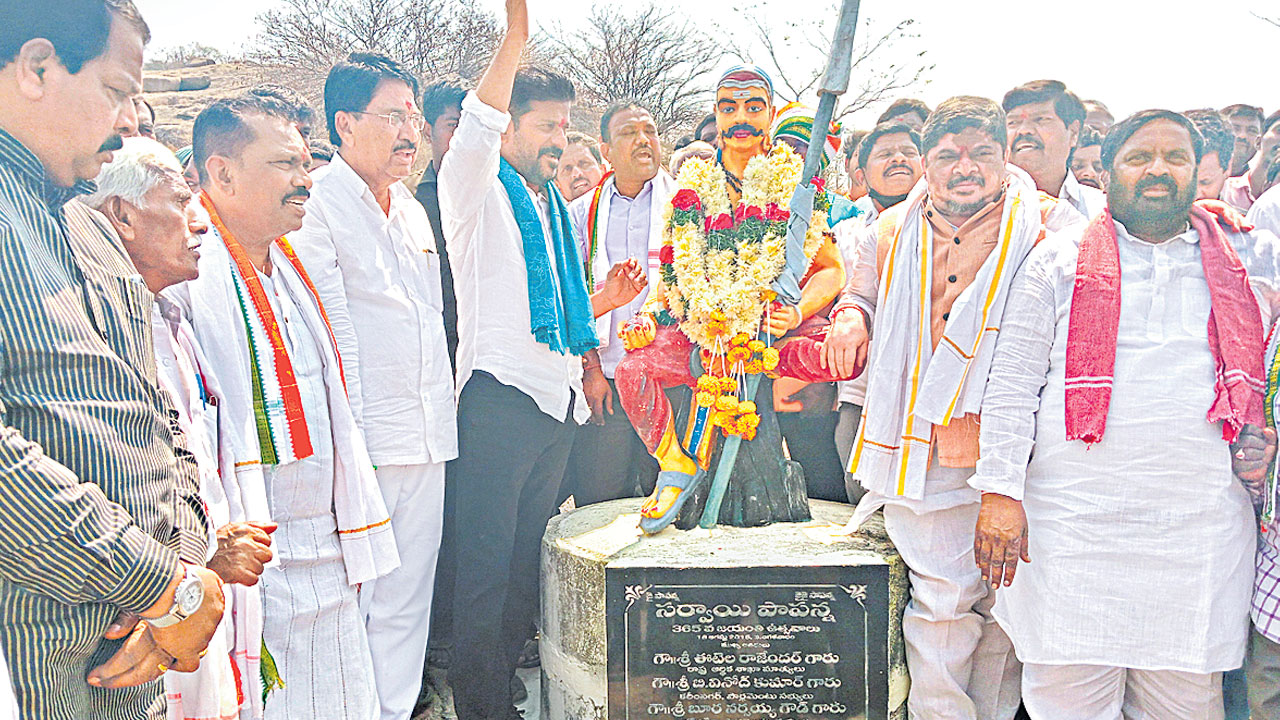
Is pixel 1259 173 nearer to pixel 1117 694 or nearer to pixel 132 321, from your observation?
pixel 1117 694

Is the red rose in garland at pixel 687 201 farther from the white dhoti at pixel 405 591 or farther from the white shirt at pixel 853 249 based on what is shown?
the white dhoti at pixel 405 591

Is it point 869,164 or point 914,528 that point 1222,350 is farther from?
point 869,164

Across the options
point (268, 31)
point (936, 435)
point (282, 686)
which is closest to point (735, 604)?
point (936, 435)

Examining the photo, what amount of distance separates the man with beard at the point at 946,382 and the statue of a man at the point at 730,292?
275 millimetres

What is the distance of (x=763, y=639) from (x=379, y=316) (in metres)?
1.71

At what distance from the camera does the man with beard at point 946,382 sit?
308 cm

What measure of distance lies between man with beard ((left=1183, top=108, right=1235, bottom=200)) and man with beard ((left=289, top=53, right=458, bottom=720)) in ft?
8.96

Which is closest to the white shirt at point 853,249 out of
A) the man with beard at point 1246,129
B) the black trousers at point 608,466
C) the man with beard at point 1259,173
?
the black trousers at point 608,466

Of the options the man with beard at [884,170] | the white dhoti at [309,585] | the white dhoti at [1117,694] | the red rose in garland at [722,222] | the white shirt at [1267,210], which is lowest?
the white dhoti at [1117,694]

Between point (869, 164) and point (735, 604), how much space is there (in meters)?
2.28

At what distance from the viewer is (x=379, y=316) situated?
127 inches

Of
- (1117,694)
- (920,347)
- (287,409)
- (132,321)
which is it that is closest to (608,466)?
(920,347)

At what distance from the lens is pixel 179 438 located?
203 cm

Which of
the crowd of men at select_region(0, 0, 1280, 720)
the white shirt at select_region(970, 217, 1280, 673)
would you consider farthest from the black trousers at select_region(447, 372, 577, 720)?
the white shirt at select_region(970, 217, 1280, 673)
